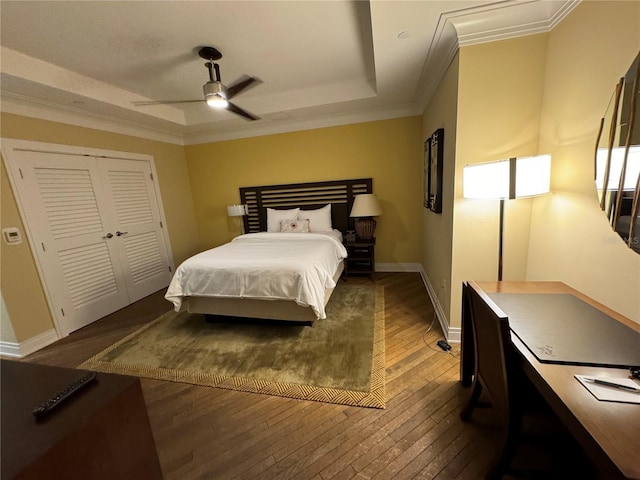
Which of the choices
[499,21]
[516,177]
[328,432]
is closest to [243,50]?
[499,21]

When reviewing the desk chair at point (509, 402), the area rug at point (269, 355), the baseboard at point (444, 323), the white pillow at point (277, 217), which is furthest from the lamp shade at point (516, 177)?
the white pillow at point (277, 217)

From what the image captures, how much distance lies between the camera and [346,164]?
3.89 m

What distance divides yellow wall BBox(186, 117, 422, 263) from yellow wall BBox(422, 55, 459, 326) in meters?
0.78

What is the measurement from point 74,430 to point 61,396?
146mm

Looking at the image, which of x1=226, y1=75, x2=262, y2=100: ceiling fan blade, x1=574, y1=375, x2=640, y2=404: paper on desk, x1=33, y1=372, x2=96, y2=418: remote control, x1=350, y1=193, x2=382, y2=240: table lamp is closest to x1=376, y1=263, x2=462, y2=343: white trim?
x1=350, y1=193, x2=382, y2=240: table lamp

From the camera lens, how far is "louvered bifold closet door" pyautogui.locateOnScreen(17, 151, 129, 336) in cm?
255

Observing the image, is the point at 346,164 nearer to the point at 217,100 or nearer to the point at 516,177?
the point at 217,100

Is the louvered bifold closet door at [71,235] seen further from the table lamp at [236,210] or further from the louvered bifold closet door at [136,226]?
the table lamp at [236,210]

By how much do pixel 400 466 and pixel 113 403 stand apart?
50.7 inches

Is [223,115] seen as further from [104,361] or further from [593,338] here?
[593,338]

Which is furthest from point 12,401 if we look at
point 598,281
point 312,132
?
point 312,132

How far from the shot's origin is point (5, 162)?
2.34m

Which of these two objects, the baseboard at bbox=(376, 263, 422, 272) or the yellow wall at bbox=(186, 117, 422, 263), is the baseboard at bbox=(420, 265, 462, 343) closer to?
the baseboard at bbox=(376, 263, 422, 272)

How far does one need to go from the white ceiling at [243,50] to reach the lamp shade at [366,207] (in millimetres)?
1224
